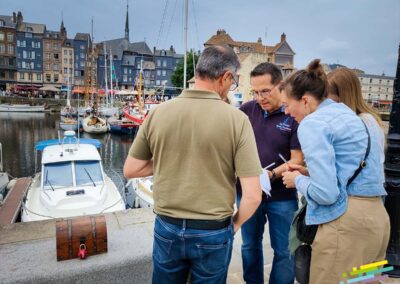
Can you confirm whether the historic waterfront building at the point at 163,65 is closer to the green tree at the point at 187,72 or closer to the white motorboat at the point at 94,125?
the green tree at the point at 187,72

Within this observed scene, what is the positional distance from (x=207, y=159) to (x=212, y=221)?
0.37 m

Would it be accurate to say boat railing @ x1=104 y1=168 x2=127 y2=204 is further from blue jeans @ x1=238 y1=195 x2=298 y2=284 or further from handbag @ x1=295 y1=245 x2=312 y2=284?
handbag @ x1=295 y1=245 x2=312 y2=284

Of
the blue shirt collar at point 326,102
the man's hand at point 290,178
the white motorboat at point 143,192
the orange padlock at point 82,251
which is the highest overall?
the blue shirt collar at point 326,102

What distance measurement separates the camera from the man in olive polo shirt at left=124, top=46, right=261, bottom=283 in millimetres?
1727

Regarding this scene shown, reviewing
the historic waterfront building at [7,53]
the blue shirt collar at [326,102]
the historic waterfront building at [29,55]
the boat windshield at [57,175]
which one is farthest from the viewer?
the historic waterfront building at [29,55]

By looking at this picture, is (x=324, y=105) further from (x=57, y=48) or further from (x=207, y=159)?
(x=57, y=48)

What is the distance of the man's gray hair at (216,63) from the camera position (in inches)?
70.1

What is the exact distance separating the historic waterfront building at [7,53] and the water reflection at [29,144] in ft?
105

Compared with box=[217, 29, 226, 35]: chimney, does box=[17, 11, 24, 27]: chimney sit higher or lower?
higher

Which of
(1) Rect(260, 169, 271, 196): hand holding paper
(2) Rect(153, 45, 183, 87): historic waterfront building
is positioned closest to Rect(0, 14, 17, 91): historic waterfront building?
(2) Rect(153, 45, 183, 87): historic waterfront building

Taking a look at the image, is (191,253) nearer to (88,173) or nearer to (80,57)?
(88,173)

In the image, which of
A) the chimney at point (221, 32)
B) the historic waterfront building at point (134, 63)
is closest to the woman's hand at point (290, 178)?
the chimney at point (221, 32)

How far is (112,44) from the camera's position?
284 feet

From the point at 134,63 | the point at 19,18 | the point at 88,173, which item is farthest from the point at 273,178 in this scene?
the point at 19,18
